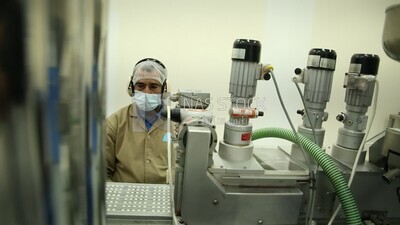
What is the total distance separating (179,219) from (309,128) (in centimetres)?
53

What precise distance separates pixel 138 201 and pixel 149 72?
75 cm

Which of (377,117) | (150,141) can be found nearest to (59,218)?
(150,141)

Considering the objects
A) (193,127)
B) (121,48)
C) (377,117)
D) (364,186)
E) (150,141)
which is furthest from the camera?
(377,117)

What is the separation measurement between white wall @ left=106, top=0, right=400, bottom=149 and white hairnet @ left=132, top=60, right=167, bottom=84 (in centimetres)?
33

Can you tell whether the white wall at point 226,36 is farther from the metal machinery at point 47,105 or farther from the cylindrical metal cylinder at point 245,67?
the metal machinery at point 47,105

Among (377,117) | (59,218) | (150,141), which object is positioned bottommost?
(150,141)

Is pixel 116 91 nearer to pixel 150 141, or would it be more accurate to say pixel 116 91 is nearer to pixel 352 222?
pixel 150 141

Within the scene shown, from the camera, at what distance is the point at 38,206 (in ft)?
0.69

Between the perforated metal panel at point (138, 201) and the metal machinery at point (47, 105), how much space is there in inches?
18.7

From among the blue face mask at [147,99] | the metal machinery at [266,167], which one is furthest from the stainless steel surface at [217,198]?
the blue face mask at [147,99]

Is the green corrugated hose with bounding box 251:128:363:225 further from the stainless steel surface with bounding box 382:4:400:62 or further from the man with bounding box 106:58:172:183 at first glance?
the man with bounding box 106:58:172:183

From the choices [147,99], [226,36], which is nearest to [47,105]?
[147,99]

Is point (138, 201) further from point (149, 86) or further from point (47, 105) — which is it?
point (149, 86)

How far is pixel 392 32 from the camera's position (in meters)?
0.69
